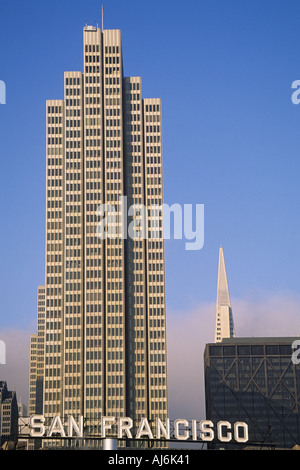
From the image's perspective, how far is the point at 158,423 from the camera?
410ft
